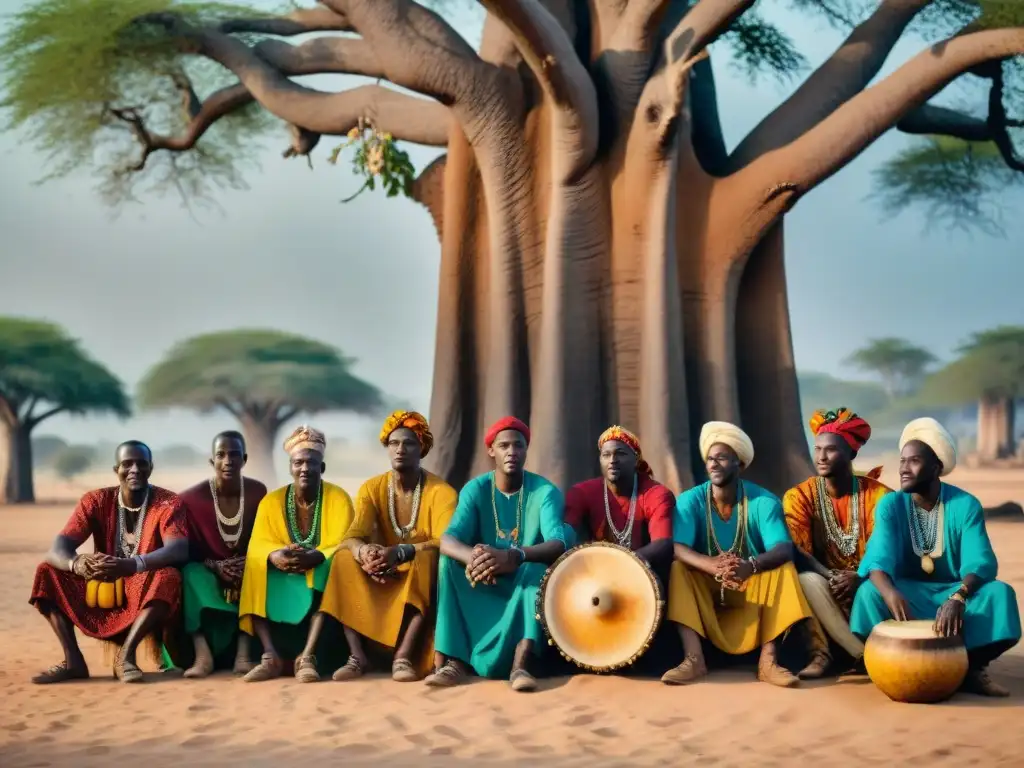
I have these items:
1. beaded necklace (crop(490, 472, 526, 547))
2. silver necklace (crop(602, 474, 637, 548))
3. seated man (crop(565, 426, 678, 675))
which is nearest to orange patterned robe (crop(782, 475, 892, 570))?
seated man (crop(565, 426, 678, 675))

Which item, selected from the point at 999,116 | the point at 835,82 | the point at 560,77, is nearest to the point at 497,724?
the point at 560,77

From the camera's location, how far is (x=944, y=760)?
5.50m

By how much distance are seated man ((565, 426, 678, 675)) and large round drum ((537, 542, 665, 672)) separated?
252 mm

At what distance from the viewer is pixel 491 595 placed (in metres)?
7.11

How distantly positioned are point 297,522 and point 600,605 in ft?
5.57

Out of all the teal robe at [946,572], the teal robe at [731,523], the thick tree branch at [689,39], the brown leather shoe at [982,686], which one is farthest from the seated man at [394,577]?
the thick tree branch at [689,39]

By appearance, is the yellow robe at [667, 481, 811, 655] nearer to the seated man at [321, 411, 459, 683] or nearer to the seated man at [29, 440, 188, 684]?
the seated man at [321, 411, 459, 683]

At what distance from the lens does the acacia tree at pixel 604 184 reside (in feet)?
34.1

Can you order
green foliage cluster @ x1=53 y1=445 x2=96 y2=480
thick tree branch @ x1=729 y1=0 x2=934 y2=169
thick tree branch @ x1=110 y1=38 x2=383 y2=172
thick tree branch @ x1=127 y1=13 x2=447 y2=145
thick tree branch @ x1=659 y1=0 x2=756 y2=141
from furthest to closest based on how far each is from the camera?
green foliage cluster @ x1=53 y1=445 x2=96 y2=480, thick tree branch @ x1=127 y1=13 x2=447 y2=145, thick tree branch @ x1=110 y1=38 x2=383 y2=172, thick tree branch @ x1=729 y1=0 x2=934 y2=169, thick tree branch @ x1=659 y1=0 x2=756 y2=141

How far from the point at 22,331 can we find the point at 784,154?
2930cm

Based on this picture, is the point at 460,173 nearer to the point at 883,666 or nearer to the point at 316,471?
the point at 316,471

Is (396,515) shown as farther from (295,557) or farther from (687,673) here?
(687,673)

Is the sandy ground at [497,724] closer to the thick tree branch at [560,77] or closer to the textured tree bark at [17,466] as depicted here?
the thick tree branch at [560,77]

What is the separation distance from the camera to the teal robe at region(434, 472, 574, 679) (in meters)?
7.00
